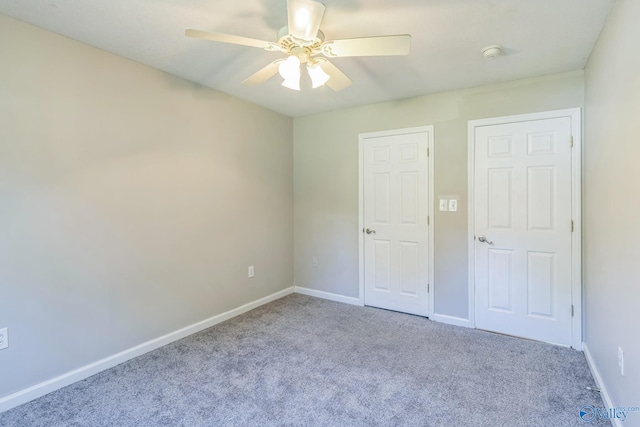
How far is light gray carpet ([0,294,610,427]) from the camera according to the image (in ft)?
6.08

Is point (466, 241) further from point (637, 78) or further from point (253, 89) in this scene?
point (253, 89)

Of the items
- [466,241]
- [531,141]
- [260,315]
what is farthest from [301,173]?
[531,141]

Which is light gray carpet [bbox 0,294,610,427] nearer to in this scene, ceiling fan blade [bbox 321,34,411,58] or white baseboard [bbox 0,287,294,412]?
white baseboard [bbox 0,287,294,412]

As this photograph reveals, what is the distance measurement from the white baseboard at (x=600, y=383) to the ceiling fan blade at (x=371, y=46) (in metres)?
2.24

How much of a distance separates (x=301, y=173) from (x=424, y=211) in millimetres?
1623

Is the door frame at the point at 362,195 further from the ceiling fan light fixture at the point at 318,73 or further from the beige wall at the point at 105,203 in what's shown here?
the ceiling fan light fixture at the point at 318,73

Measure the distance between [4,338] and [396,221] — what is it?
322 centimetres

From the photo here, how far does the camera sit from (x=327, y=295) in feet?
13.1

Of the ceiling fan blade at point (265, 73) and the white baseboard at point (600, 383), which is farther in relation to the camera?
the ceiling fan blade at point (265, 73)

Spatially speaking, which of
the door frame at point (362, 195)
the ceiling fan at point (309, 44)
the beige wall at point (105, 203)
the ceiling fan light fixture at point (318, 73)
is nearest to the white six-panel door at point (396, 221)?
the door frame at point (362, 195)

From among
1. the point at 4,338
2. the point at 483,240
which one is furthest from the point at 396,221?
the point at 4,338

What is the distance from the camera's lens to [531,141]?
2795 millimetres

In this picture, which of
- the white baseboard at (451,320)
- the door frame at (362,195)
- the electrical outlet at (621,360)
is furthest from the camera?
the door frame at (362,195)

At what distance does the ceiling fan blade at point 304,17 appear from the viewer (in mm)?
1451
